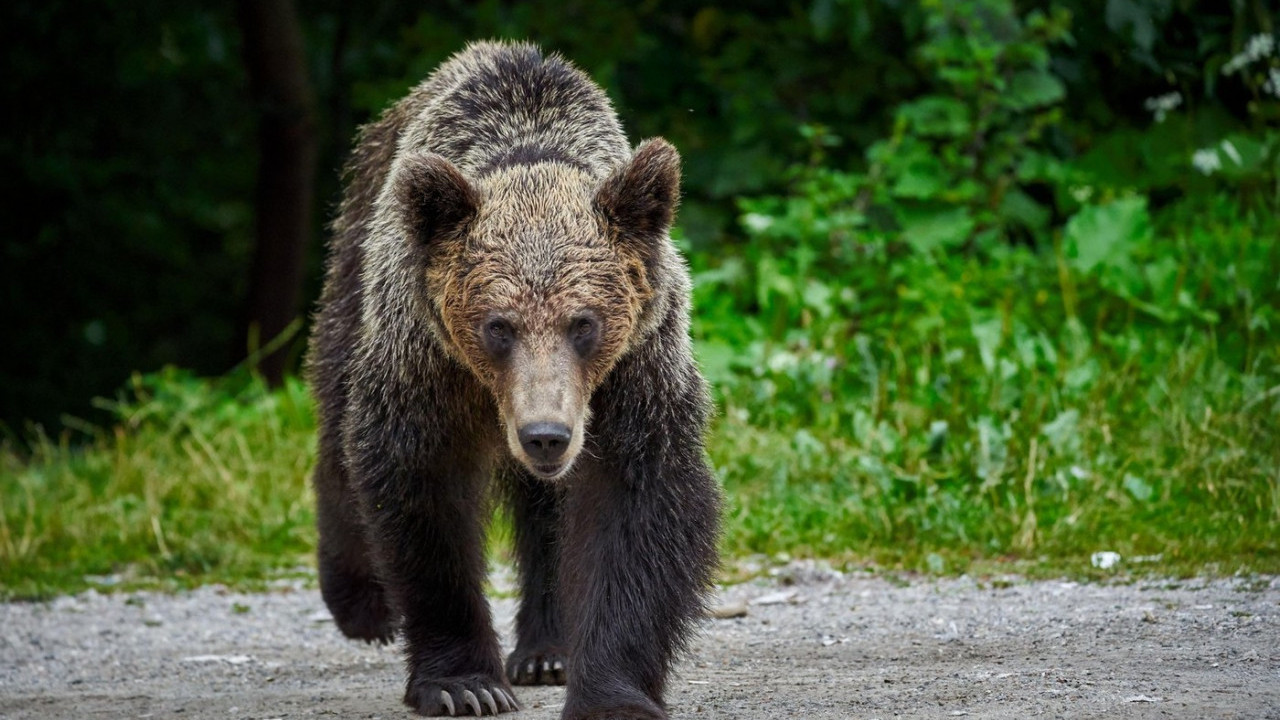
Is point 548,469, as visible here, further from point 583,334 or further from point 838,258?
point 838,258

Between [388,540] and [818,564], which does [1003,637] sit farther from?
[388,540]

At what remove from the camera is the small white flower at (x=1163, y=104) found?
28.9 ft

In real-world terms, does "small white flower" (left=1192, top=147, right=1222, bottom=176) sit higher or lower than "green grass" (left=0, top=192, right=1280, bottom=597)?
higher

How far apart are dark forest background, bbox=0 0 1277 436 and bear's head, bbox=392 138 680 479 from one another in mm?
3854

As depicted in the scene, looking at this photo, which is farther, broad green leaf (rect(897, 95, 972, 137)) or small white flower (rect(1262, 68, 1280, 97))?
broad green leaf (rect(897, 95, 972, 137))

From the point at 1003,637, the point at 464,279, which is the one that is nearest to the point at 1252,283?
the point at 1003,637

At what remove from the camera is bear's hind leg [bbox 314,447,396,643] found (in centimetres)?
538

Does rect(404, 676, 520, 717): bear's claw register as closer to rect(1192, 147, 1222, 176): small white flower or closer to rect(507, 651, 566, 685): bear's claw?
rect(507, 651, 566, 685): bear's claw

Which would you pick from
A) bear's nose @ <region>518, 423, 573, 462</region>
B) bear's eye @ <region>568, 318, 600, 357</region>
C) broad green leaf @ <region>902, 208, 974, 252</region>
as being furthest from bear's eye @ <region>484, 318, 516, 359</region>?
broad green leaf @ <region>902, 208, 974, 252</region>

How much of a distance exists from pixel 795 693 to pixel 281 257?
832 centimetres

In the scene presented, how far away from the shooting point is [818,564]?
19.5ft

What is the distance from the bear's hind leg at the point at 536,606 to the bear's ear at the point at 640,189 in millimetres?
1127

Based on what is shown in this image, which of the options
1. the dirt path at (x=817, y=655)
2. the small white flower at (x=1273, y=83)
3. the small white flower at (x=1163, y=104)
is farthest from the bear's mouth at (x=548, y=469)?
the small white flower at (x=1163, y=104)

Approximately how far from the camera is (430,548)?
4.33 metres
